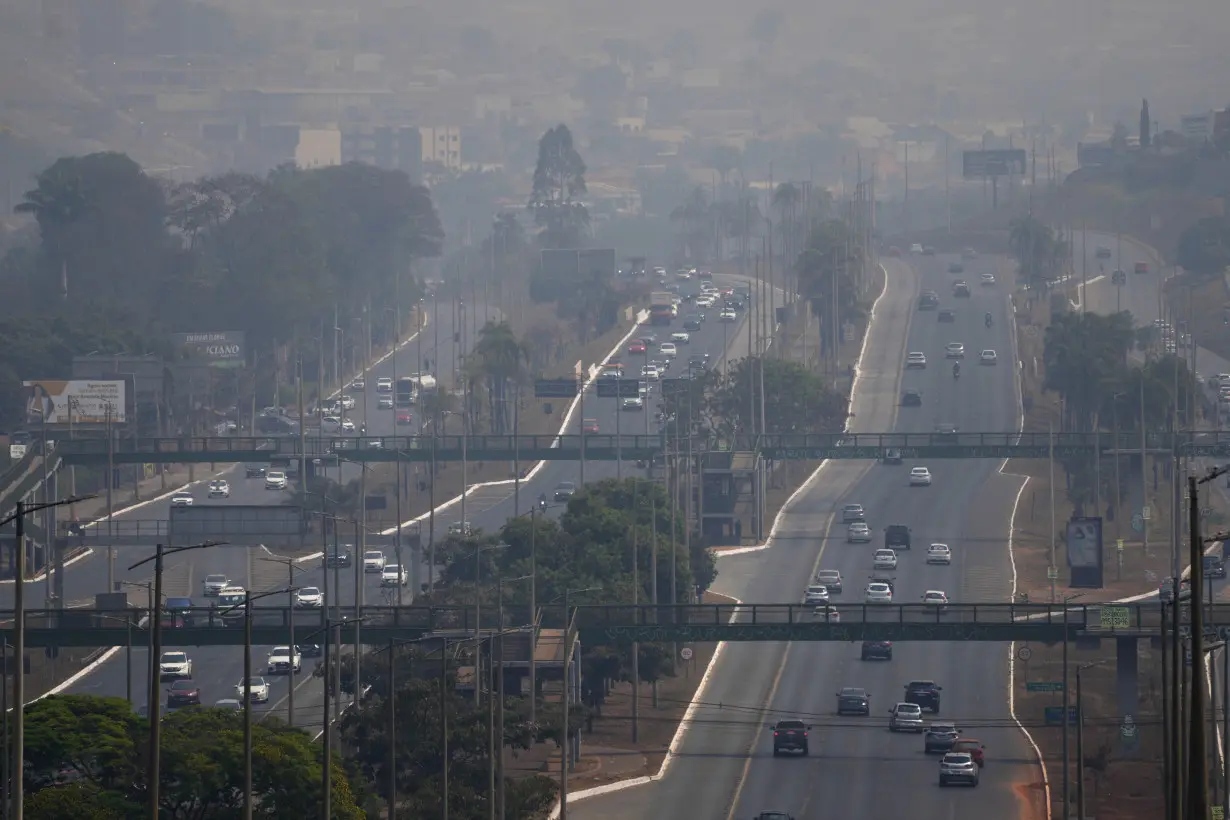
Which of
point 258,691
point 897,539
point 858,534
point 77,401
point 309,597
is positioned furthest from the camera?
point 77,401

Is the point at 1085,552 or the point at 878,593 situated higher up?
the point at 1085,552

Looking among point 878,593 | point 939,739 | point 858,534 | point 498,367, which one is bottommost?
point 939,739

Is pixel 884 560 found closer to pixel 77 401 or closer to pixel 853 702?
pixel 853 702

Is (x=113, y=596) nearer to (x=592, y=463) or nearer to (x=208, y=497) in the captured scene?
(x=208, y=497)

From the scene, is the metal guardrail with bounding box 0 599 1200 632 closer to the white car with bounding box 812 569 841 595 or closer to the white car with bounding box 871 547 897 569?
the white car with bounding box 812 569 841 595

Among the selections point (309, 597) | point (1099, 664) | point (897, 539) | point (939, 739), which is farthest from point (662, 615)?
point (897, 539)

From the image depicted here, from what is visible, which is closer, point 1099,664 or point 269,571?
point 1099,664

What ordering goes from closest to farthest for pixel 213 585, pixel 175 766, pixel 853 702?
pixel 175 766, pixel 853 702, pixel 213 585
